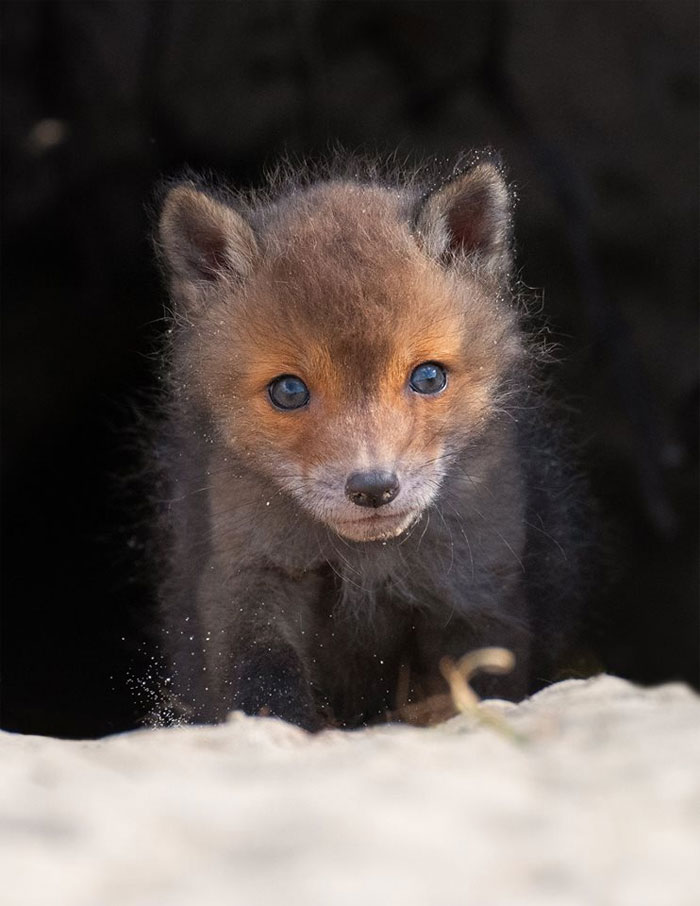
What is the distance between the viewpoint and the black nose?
3463 millimetres

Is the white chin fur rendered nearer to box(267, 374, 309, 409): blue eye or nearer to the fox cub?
the fox cub

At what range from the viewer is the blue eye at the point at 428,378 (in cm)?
379

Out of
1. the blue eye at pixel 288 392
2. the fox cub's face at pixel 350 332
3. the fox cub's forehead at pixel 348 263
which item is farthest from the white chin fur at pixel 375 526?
the fox cub's forehead at pixel 348 263

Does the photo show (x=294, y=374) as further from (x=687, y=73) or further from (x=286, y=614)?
(x=687, y=73)

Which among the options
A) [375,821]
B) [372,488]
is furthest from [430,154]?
[375,821]

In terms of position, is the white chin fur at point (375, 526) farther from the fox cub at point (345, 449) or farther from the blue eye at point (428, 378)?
the blue eye at point (428, 378)

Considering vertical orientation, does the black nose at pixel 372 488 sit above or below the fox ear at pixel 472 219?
below

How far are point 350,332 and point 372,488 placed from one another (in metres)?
0.49

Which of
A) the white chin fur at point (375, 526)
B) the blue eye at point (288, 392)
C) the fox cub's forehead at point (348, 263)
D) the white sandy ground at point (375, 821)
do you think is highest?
the fox cub's forehead at point (348, 263)

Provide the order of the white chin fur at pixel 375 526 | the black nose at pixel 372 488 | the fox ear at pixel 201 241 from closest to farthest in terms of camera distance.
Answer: the black nose at pixel 372 488 < the white chin fur at pixel 375 526 < the fox ear at pixel 201 241

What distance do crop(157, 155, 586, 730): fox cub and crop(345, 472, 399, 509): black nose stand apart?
57 mm

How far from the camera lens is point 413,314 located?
379 cm

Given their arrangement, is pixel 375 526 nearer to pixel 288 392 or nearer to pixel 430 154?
pixel 288 392

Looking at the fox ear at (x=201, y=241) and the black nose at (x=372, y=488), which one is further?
the fox ear at (x=201, y=241)
